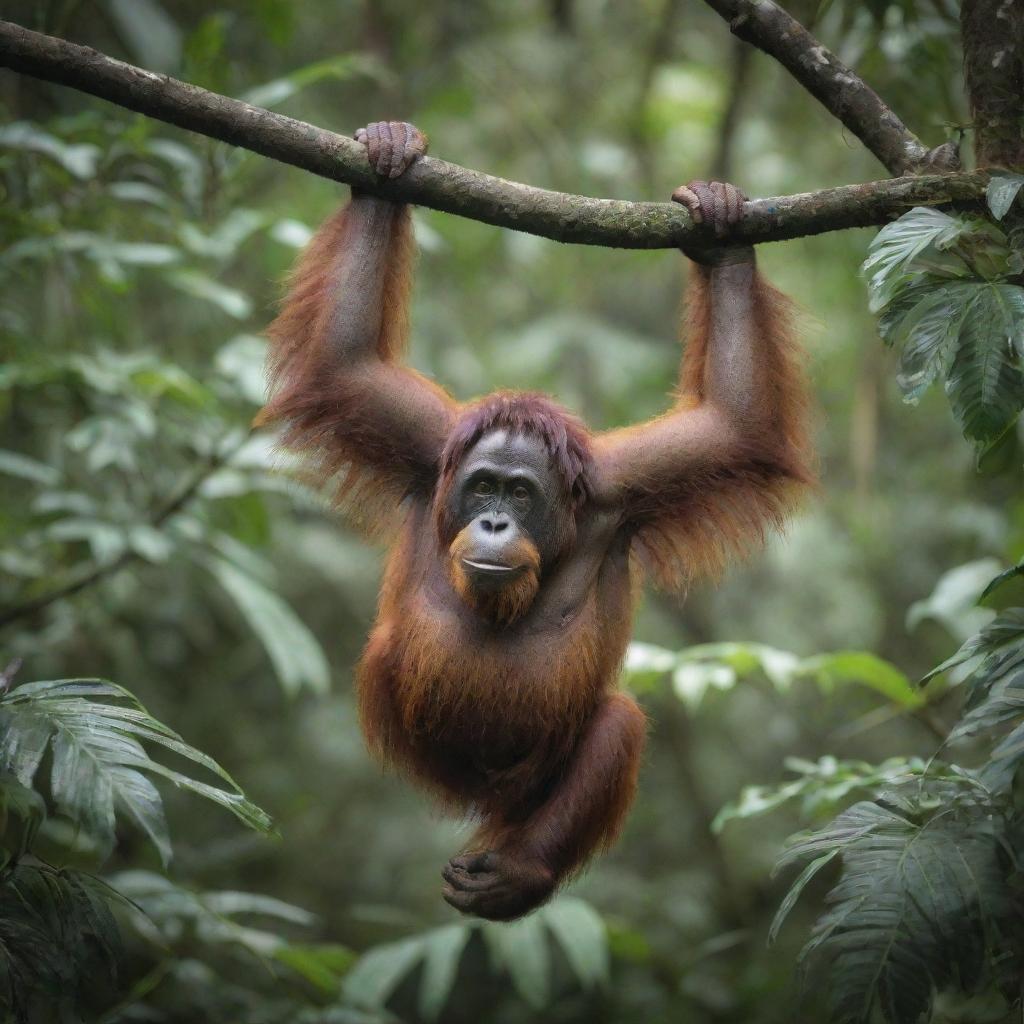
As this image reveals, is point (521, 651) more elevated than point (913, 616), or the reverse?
point (913, 616)

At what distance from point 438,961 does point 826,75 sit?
3445 millimetres

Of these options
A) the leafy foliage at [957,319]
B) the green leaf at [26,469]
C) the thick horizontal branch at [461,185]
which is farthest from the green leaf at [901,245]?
the green leaf at [26,469]

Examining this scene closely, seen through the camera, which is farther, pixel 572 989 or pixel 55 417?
pixel 572 989

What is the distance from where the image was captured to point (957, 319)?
2543 millimetres

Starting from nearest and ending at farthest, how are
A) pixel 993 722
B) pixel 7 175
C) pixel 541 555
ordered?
pixel 993 722 → pixel 541 555 → pixel 7 175

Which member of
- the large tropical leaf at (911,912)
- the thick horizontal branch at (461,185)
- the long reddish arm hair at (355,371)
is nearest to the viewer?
the large tropical leaf at (911,912)

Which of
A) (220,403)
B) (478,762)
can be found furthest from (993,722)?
(220,403)

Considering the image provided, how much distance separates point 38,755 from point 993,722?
205cm

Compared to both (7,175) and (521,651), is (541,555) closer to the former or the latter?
(521,651)

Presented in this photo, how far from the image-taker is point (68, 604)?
5430 millimetres

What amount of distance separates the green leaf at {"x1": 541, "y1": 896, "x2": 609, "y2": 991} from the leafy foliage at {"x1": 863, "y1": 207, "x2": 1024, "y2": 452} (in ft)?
8.36

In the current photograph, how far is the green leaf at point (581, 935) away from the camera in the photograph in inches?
165

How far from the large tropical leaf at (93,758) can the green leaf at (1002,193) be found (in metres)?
2.14

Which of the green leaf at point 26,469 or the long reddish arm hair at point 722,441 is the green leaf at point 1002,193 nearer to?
the long reddish arm hair at point 722,441
